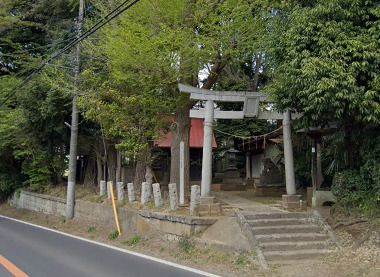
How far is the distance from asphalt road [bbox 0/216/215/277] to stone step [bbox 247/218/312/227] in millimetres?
2547

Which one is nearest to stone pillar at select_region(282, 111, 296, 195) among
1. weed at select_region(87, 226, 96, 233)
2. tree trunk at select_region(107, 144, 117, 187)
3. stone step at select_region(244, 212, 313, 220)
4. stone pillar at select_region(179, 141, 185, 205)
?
stone step at select_region(244, 212, 313, 220)

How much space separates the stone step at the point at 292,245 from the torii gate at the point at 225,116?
271 cm

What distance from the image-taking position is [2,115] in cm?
2736

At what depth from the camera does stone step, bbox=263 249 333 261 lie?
10331mm

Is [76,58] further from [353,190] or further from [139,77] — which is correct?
[353,190]

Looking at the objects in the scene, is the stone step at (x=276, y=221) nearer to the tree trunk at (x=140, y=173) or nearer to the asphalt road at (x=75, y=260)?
the asphalt road at (x=75, y=260)

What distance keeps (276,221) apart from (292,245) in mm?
1290

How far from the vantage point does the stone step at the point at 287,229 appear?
1149 centimetres

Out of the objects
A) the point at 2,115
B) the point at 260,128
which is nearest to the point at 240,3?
the point at 260,128

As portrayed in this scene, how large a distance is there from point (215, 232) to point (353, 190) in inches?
153

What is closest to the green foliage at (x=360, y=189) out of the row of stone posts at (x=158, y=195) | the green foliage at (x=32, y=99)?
the row of stone posts at (x=158, y=195)

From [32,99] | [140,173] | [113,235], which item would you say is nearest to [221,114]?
[113,235]

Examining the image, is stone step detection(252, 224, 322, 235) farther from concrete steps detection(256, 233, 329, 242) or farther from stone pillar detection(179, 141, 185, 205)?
stone pillar detection(179, 141, 185, 205)

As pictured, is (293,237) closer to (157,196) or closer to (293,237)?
(293,237)
